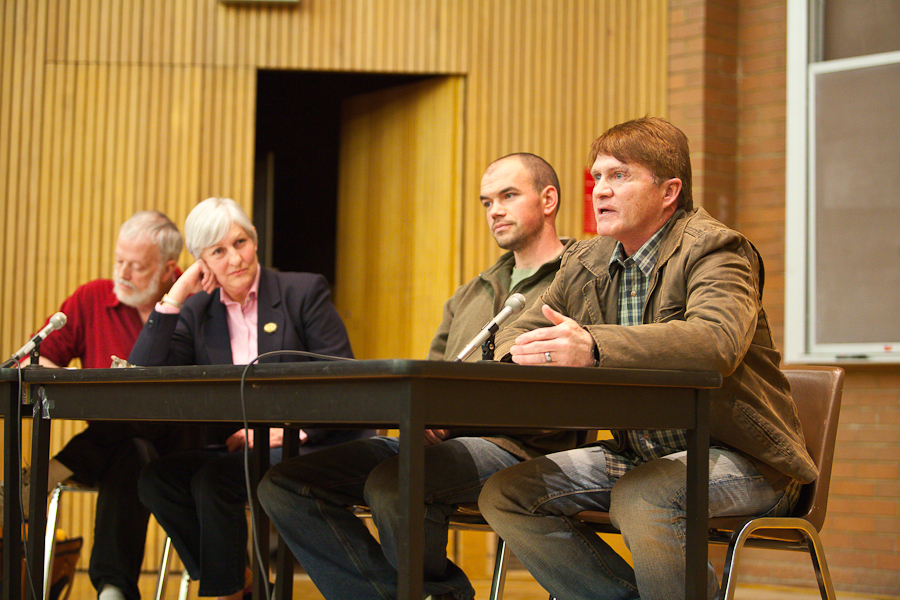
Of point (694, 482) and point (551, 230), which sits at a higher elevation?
point (551, 230)

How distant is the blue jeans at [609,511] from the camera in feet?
5.01

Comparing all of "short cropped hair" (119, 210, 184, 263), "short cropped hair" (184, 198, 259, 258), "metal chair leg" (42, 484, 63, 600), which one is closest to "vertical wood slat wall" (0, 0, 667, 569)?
"short cropped hair" (119, 210, 184, 263)

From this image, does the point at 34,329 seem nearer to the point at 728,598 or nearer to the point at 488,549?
the point at 488,549

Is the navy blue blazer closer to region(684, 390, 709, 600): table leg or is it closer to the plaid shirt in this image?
the plaid shirt

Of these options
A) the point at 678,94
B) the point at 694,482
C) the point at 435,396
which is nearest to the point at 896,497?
the point at 678,94

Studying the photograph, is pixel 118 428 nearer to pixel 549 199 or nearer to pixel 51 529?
pixel 51 529

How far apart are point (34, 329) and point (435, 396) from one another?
311 centimetres

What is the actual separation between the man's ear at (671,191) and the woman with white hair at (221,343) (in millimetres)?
1074

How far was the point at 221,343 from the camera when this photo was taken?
2557mm

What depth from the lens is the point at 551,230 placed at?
2502mm

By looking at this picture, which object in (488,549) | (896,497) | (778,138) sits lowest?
(488,549)

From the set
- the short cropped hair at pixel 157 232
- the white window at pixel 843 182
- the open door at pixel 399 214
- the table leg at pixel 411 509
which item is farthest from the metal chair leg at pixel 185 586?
the white window at pixel 843 182

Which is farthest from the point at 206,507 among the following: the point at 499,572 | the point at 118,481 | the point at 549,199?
the point at 549,199

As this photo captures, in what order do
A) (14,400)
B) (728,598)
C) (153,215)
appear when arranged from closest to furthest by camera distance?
(728,598) < (14,400) < (153,215)
